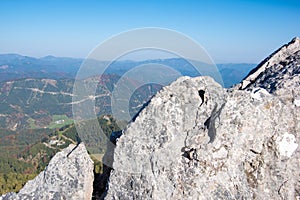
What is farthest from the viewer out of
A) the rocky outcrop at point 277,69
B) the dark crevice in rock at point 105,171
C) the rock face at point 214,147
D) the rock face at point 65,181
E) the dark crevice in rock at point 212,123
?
the dark crevice in rock at point 105,171

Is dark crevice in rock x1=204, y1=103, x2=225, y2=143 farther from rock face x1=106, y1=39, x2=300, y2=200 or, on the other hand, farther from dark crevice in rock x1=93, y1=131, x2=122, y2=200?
dark crevice in rock x1=93, y1=131, x2=122, y2=200

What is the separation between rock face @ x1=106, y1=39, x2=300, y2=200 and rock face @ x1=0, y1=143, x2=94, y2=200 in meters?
2.21

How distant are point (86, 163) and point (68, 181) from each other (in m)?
1.25

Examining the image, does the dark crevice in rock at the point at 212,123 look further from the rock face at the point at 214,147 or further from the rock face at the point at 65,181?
the rock face at the point at 65,181

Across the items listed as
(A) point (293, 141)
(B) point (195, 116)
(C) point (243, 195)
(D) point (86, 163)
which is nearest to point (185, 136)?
(B) point (195, 116)

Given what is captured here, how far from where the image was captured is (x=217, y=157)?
11719mm

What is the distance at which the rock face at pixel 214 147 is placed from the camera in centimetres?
1161

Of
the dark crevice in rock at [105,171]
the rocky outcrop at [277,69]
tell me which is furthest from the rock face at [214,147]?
the dark crevice in rock at [105,171]

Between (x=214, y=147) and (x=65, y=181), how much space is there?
7581 mm

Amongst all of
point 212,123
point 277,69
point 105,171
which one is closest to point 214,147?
point 212,123

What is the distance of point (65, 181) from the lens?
14281mm

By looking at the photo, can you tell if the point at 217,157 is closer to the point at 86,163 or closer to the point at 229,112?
the point at 229,112

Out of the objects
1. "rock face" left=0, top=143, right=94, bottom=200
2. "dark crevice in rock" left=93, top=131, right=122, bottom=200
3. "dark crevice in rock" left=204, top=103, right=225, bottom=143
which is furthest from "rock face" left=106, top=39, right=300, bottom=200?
"dark crevice in rock" left=93, top=131, right=122, bottom=200

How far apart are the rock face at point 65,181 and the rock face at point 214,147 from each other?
221 centimetres
